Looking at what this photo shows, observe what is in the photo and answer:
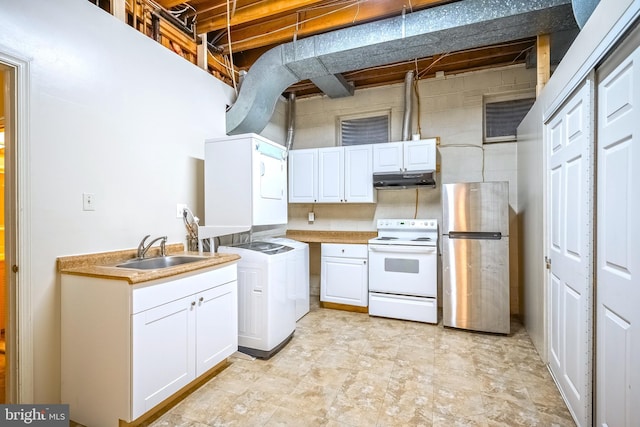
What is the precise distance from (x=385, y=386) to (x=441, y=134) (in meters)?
3.02

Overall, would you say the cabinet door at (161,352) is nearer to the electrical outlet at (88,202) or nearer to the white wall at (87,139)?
the white wall at (87,139)

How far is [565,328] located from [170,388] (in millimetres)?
2493

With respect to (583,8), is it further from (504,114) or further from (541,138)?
(504,114)

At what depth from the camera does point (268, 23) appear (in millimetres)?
2936

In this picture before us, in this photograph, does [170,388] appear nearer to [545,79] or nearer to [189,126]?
[189,126]

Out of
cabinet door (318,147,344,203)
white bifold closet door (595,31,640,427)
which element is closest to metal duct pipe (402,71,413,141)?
cabinet door (318,147,344,203)

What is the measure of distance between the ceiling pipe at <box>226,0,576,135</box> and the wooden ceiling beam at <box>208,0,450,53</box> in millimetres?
76

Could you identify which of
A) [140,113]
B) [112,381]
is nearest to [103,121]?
[140,113]

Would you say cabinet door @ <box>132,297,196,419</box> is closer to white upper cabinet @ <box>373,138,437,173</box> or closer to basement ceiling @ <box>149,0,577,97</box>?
basement ceiling @ <box>149,0,577,97</box>

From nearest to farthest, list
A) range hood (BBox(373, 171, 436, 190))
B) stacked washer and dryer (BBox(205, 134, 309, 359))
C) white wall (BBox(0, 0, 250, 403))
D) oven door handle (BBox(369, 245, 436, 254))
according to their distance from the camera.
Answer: white wall (BBox(0, 0, 250, 403)) → stacked washer and dryer (BBox(205, 134, 309, 359)) → oven door handle (BBox(369, 245, 436, 254)) → range hood (BBox(373, 171, 436, 190))

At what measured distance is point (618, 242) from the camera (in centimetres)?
130

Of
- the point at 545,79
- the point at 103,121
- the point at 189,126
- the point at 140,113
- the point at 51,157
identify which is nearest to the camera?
the point at 51,157

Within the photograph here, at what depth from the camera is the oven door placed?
10.7 feet

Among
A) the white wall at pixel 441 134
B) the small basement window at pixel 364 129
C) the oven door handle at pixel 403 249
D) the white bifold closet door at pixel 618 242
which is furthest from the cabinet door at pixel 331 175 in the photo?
the white bifold closet door at pixel 618 242
